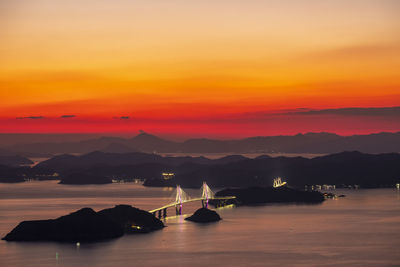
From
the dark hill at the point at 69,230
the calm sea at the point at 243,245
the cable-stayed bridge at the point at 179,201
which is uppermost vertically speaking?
the cable-stayed bridge at the point at 179,201

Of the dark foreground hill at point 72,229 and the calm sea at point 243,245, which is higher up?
the dark foreground hill at point 72,229

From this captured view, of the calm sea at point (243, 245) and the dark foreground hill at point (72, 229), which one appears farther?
the dark foreground hill at point (72, 229)

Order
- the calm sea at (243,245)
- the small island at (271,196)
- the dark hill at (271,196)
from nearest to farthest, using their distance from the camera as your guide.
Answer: the calm sea at (243,245) → the small island at (271,196) → the dark hill at (271,196)

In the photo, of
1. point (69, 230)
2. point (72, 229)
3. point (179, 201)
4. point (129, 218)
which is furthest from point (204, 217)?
point (69, 230)

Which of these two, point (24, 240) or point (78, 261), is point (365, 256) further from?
point (24, 240)

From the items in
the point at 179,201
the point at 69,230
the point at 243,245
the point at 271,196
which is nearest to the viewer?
the point at 69,230

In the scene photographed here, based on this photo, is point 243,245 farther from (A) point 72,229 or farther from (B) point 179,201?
(B) point 179,201

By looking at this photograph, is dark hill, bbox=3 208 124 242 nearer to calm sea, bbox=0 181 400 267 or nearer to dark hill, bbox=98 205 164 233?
calm sea, bbox=0 181 400 267

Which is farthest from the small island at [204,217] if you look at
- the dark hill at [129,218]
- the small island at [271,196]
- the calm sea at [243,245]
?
the small island at [271,196]

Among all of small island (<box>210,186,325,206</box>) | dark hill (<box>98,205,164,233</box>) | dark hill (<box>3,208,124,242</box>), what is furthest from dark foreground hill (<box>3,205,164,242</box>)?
small island (<box>210,186,325,206</box>)

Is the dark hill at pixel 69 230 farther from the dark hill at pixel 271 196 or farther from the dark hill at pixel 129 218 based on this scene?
the dark hill at pixel 271 196

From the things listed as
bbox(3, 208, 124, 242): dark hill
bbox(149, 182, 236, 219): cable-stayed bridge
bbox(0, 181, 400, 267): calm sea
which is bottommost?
bbox(0, 181, 400, 267): calm sea
